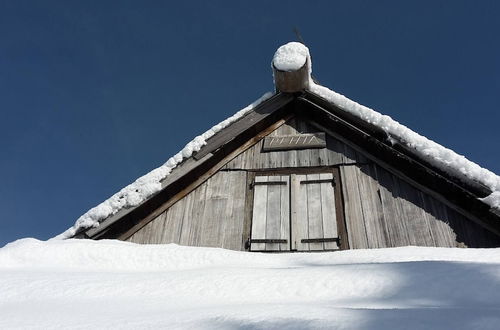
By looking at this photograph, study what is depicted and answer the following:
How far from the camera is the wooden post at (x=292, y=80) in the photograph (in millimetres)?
5344

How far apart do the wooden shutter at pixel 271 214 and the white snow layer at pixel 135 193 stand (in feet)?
2.85

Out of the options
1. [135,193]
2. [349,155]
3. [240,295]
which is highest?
[349,155]

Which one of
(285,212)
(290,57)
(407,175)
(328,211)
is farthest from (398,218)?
(290,57)

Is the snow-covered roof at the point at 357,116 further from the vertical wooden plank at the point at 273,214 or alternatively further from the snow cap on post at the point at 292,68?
the vertical wooden plank at the point at 273,214

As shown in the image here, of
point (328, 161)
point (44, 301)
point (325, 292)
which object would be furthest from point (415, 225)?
point (44, 301)

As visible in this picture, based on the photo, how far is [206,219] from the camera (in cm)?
452

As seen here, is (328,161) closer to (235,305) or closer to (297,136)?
(297,136)

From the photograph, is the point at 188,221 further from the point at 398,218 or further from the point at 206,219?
the point at 398,218

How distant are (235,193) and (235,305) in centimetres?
345

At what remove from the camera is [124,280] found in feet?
5.40

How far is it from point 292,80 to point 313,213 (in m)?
1.94

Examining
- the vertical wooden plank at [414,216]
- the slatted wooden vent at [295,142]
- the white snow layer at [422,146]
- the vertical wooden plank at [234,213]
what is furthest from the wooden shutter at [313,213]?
the white snow layer at [422,146]

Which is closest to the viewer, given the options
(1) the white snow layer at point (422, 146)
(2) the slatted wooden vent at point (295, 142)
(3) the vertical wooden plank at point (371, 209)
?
(1) the white snow layer at point (422, 146)

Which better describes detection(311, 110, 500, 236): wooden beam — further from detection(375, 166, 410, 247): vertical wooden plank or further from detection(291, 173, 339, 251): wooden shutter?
detection(291, 173, 339, 251): wooden shutter
